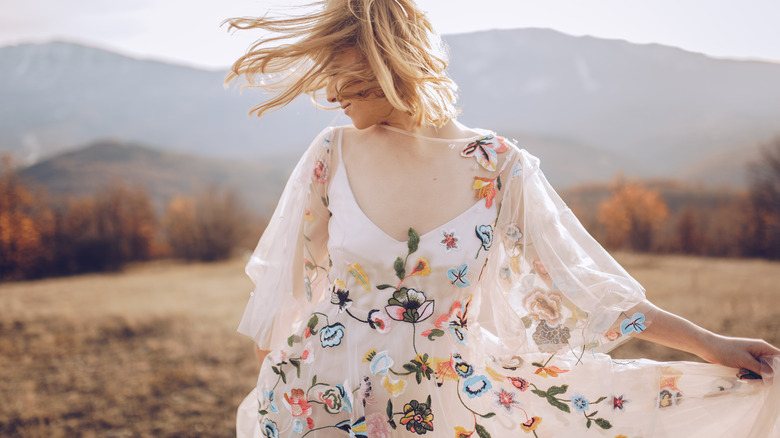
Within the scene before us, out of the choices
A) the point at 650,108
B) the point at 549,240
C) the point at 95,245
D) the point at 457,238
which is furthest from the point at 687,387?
the point at 650,108

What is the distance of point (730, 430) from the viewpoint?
1270mm

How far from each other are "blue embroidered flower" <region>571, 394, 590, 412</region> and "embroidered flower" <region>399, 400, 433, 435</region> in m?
0.41

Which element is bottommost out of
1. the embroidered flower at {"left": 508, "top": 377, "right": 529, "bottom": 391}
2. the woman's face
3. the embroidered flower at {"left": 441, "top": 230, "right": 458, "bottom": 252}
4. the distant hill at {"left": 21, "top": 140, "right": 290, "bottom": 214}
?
the distant hill at {"left": 21, "top": 140, "right": 290, "bottom": 214}

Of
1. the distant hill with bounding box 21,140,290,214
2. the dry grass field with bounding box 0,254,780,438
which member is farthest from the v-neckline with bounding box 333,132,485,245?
the distant hill with bounding box 21,140,290,214

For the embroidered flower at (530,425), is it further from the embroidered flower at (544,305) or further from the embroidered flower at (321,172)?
the embroidered flower at (321,172)

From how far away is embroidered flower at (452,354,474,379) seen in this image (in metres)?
1.34

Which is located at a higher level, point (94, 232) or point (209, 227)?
point (209, 227)

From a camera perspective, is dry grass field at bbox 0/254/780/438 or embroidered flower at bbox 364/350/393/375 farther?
dry grass field at bbox 0/254/780/438

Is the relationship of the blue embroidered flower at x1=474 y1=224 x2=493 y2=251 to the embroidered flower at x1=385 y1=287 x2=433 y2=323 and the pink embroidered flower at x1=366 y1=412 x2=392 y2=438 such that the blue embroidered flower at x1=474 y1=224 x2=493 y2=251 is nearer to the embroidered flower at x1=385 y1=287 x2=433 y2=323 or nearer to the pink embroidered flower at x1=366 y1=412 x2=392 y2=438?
the embroidered flower at x1=385 y1=287 x2=433 y2=323

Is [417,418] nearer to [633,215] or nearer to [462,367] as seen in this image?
[462,367]

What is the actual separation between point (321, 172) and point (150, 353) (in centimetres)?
495

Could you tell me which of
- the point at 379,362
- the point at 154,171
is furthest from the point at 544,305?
the point at 154,171

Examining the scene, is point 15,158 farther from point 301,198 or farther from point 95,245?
point 301,198

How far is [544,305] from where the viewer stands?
54.8 inches
